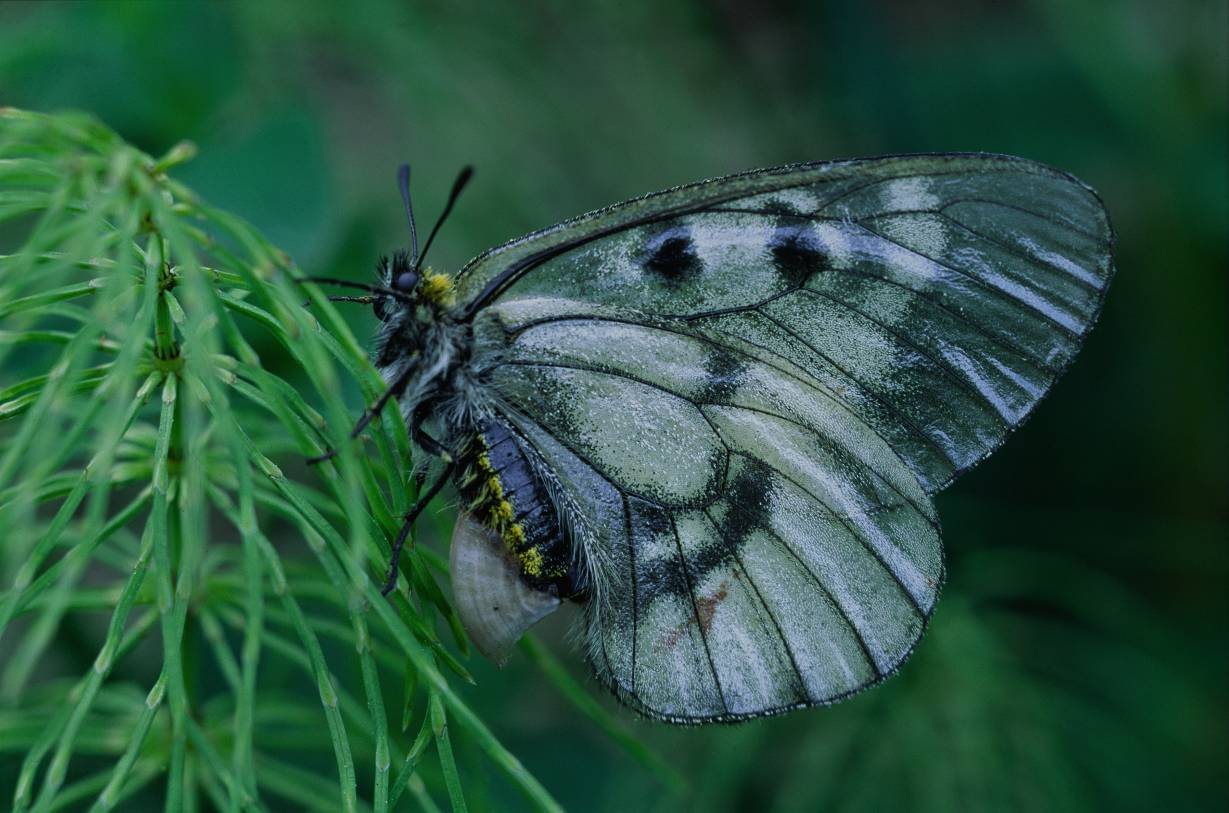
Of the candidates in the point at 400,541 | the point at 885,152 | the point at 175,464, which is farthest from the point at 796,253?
the point at 885,152

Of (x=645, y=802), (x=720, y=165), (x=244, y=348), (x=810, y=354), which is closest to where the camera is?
(x=244, y=348)

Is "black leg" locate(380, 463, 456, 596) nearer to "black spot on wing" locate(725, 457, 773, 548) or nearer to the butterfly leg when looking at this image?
the butterfly leg

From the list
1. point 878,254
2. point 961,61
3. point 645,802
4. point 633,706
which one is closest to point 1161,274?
point 961,61

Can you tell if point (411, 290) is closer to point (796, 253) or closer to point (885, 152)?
point (796, 253)

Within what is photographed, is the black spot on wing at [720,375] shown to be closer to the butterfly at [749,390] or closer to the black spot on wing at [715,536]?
the butterfly at [749,390]

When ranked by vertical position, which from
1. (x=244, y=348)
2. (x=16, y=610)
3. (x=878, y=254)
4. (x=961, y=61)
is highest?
(x=961, y=61)

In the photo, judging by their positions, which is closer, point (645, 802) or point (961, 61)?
point (645, 802)

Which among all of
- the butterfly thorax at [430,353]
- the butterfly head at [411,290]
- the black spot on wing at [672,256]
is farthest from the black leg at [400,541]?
the black spot on wing at [672,256]

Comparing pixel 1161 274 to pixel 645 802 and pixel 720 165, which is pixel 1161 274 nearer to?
pixel 720 165

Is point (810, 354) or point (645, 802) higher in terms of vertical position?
point (810, 354)

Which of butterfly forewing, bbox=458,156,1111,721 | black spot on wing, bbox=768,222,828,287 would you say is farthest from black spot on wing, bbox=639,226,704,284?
black spot on wing, bbox=768,222,828,287
